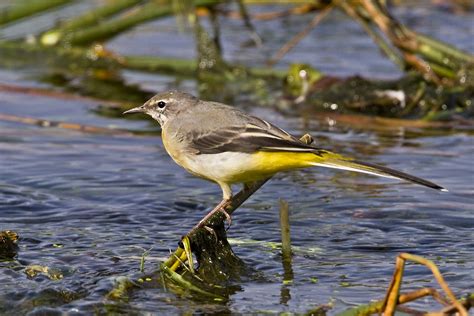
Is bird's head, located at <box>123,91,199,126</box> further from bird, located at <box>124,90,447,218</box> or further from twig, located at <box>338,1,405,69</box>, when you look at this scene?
twig, located at <box>338,1,405,69</box>

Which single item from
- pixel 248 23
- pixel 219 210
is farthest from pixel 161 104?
pixel 248 23

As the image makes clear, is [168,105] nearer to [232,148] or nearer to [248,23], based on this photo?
[232,148]

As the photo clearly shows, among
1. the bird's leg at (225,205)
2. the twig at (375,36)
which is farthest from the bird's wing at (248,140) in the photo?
the twig at (375,36)

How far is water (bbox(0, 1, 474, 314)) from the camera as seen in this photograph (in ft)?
19.7

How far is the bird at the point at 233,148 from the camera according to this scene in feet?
20.3

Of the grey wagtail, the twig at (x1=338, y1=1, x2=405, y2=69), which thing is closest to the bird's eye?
the grey wagtail

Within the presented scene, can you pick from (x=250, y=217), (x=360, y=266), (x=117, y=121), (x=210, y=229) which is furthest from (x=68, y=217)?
(x=117, y=121)

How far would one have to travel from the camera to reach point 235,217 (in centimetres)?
777

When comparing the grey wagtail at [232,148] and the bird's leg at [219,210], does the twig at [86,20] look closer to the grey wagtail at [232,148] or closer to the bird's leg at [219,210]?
the grey wagtail at [232,148]

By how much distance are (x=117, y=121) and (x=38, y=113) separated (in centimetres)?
92

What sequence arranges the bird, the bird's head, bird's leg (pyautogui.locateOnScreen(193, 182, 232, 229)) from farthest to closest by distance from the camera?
1. the bird's head
2. bird's leg (pyautogui.locateOnScreen(193, 182, 232, 229))
3. the bird

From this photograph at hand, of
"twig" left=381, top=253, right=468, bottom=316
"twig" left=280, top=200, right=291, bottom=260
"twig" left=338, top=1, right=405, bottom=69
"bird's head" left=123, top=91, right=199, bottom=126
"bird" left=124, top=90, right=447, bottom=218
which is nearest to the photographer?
Answer: "twig" left=381, top=253, right=468, bottom=316

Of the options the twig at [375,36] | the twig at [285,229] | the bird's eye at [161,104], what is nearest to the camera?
the twig at [285,229]

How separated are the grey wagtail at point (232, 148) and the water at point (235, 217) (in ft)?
1.90
